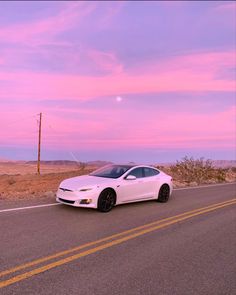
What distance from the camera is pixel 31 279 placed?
521cm

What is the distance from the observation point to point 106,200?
425 inches

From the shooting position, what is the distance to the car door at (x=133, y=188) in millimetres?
11480

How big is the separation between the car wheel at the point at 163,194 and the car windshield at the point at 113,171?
6.05 ft

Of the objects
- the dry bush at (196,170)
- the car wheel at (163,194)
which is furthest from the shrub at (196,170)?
the car wheel at (163,194)

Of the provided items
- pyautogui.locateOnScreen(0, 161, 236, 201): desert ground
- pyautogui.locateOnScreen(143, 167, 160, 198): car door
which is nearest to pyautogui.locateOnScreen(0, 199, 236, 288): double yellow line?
pyautogui.locateOnScreen(143, 167, 160, 198): car door

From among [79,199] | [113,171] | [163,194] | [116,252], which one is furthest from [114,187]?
[116,252]

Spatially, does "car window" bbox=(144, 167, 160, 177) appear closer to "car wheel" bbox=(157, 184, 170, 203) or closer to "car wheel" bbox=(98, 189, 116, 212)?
"car wheel" bbox=(157, 184, 170, 203)

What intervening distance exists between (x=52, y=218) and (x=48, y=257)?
3.26 metres

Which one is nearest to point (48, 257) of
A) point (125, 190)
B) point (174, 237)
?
point (174, 237)

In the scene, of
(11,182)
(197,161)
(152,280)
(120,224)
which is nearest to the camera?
(152,280)

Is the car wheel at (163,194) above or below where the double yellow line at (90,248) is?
above

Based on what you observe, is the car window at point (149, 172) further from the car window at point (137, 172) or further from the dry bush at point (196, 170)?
the dry bush at point (196, 170)

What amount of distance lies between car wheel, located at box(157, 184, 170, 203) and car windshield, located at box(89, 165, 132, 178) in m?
1.84

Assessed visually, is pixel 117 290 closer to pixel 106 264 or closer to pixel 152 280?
pixel 152 280
